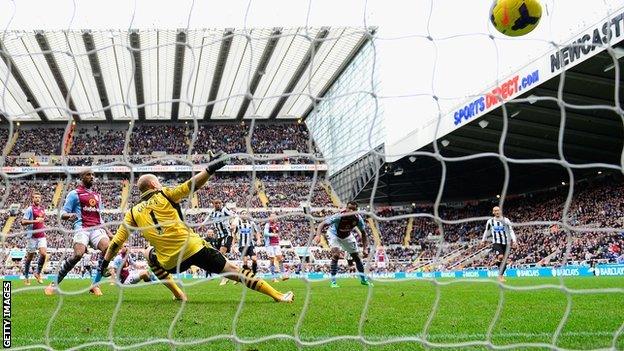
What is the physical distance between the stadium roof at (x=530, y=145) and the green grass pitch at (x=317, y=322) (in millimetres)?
9306

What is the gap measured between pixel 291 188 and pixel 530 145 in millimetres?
16810

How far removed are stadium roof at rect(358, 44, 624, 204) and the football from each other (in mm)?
9250

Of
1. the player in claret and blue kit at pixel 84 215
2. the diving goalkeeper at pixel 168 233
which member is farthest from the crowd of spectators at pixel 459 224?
the diving goalkeeper at pixel 168 233

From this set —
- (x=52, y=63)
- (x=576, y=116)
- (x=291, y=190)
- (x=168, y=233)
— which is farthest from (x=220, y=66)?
(x=168, y=233)

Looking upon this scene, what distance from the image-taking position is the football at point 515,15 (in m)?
5.51

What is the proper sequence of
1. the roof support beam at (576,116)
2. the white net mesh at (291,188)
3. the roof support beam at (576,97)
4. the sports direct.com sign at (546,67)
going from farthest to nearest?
the roof support beam at (576,116) → the roof support beam at (576,97) → the sports direct.com sign at (546,67) → the white net mesh at (291,188)

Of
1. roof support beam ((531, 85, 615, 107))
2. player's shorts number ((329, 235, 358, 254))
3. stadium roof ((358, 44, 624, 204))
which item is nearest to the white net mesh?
player's shorts number ((329, 235, 358, 254))

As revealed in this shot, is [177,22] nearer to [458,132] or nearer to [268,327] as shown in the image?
[458,132]

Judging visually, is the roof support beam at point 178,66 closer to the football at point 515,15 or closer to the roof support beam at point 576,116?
the roof support beam at point 576,116

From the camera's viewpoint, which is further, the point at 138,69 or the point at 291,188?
Answer: the point at 291,188

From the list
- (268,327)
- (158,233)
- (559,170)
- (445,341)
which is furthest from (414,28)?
(559,170)

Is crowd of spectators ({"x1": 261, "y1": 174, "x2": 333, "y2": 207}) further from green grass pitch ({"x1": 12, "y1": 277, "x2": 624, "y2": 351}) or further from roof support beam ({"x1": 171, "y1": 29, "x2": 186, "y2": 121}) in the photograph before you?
green grass pitch ({"x1": 12, "y1": 277, "x2": 624, "y2": 351})

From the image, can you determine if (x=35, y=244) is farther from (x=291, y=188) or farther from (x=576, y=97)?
(x=291, y=188)

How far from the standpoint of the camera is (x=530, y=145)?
24.0 metres
